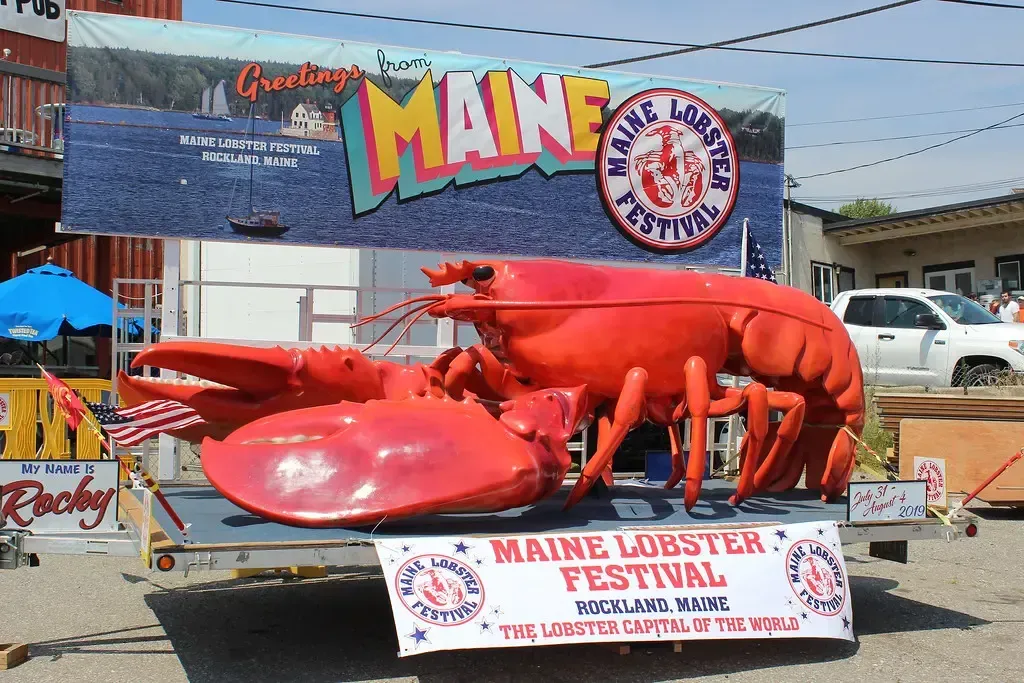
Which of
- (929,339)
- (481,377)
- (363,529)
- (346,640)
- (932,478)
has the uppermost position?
(929,339)

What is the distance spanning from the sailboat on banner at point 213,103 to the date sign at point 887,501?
18.1 ft

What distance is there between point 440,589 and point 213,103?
5121 mm

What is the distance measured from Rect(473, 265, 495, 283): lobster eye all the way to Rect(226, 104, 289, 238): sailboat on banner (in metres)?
3.09

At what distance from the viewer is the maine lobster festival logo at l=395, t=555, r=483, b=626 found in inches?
157

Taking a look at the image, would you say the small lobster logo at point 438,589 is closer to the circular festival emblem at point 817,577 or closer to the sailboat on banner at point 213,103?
the circular festival emblem at point 817,577

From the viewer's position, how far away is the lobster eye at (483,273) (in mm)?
5406

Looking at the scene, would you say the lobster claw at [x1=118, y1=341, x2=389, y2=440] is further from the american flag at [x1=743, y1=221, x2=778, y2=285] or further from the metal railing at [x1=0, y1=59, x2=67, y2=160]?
the metal railing at [x1=0, y1=59, x2=67, y2=160]

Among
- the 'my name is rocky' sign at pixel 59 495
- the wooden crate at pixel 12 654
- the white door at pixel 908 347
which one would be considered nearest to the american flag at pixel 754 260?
the white door at pixel 908 347

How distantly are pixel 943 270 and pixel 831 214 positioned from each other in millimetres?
2863

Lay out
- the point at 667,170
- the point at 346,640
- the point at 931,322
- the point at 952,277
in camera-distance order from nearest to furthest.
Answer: the point at 346,640
the point at 667,170
the point at 931,322
the point at 952,277

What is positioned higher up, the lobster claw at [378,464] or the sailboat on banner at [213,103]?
the sailboat on banner at [213,103]

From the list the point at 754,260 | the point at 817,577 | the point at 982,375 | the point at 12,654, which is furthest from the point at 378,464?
the point at 982,375

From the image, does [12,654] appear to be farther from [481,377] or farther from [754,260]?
[754,260]

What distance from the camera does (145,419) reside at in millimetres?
5273
